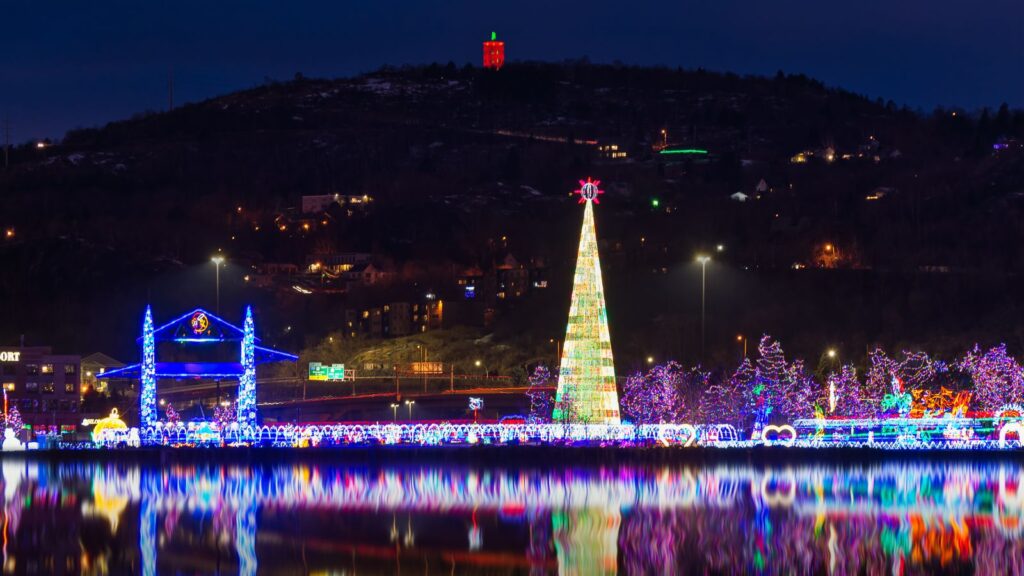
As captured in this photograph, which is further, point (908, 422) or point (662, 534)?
point (908, 422)

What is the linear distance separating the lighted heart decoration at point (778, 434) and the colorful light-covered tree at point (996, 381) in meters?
13.4

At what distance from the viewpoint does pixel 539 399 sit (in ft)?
Answer: 370

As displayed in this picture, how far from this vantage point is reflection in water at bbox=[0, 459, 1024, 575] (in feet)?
188

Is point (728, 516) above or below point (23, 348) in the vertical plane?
below

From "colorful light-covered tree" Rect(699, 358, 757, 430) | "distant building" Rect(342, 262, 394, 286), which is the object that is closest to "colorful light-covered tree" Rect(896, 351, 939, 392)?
"colorful light-covered tree" Rect(699, 358, 757, 430)

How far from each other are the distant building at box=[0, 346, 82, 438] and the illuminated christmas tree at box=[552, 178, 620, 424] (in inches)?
1885

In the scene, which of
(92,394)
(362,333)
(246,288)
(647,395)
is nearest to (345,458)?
(647,395)

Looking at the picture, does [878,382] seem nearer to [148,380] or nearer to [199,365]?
[199,365]

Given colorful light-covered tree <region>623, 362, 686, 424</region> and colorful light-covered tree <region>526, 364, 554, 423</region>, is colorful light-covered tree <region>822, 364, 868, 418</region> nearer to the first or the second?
colorful light-covered tree <region>623, 362, 686, 424</region>

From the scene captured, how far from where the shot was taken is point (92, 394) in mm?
126938

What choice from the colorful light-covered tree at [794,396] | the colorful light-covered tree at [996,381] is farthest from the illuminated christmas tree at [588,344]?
the colorful light-covered tree at [996,381]

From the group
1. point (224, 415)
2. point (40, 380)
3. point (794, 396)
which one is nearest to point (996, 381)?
point (794, 396)

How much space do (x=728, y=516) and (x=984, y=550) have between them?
35.3ft

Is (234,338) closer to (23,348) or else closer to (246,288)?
(23,348)
